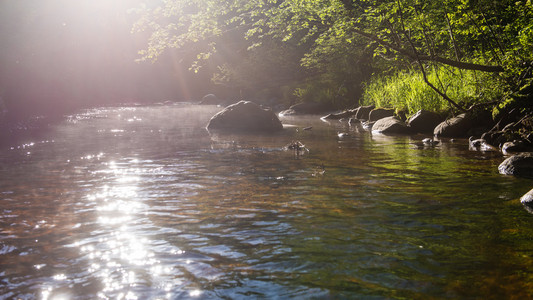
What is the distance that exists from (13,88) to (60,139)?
80.5ft

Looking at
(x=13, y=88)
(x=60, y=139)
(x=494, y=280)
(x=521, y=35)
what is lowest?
(x=494, y=280)

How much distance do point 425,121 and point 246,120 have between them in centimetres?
764

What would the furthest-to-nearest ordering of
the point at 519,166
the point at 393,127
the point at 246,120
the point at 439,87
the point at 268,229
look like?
the point at 246,120 → the point at 393,127 → the point at 439,87 → the point at 519,166 → the point at 268,229

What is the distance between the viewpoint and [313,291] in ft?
12.7

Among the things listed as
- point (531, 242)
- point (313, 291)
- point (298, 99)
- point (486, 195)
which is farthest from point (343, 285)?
point (298, 99)

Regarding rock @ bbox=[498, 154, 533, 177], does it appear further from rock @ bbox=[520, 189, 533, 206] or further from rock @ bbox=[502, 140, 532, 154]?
rock @ bbox=[502, 140, 532, 154]

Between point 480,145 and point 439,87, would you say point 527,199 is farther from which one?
point 439,87

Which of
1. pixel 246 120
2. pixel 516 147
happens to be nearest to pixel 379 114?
pixel 246 120

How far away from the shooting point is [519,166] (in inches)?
316

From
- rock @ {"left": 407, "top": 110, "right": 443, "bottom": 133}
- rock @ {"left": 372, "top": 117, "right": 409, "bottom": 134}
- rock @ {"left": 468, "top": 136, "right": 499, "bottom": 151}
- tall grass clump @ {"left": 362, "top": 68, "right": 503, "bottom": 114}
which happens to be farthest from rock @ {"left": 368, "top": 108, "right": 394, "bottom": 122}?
rock @ {"left": 468, "top": 136, "right": 499, "bottom": 151}

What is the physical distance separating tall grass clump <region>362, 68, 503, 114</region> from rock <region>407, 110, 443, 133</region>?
50cm

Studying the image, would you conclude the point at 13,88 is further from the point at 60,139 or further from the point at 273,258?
the point at 273,258

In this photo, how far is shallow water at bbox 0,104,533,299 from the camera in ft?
13.2

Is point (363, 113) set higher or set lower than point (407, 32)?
lower
